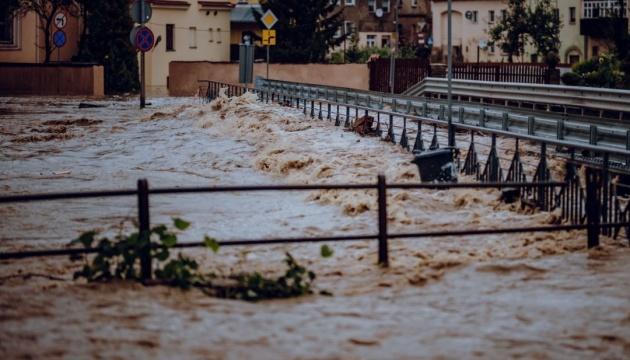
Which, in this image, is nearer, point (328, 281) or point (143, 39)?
point (328, 281)

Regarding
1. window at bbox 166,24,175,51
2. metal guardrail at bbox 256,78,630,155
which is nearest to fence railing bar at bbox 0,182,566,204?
metal guardrail at bbox 256,78,630,155

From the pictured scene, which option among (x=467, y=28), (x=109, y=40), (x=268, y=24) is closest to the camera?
(x=268, y=24)

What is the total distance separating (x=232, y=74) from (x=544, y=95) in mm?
25858

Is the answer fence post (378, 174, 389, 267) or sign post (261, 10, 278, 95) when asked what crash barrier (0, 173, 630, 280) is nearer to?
fence post (378, 174, 389, 267)

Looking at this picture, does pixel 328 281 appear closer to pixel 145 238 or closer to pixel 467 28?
pixel 145 238

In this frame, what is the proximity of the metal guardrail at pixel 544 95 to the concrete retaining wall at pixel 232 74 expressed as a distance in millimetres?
13633

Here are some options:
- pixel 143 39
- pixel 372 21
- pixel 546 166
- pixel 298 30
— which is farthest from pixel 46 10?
pixel 372 21

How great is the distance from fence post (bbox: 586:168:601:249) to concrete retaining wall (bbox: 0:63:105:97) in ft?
134

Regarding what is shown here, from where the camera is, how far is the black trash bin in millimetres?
19016

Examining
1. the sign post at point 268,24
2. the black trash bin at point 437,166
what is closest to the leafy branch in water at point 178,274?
the black trash bin at point 437,166

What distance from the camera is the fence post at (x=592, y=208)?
43.1 ft

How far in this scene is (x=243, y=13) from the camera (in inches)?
3054

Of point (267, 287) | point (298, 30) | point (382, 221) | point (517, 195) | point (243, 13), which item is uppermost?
point (243, 13)

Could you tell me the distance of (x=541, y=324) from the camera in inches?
397
